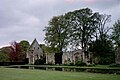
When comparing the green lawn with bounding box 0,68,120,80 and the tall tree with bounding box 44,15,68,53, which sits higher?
the tall tree with bounding box 44,15,68,53

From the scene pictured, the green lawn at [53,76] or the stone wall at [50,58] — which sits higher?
the stone wall at [50,58]

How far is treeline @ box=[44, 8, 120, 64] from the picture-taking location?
186 ft

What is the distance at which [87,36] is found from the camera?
5769cm

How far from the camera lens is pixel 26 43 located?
91500 mm

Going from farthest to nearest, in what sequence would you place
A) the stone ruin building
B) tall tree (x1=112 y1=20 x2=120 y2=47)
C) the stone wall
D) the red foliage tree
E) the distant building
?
the red foliage tree
the distant building
the stone wall
the stone ruin building
tall tree (x1=112 y1=20 x2=120 y2=47)

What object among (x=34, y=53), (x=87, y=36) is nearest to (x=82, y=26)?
(x=87, y=36)

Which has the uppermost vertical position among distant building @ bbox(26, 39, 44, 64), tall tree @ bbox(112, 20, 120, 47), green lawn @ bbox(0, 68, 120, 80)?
tall tree @ bbox(112, 20, 120, 47)

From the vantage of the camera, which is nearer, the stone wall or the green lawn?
the green lawn

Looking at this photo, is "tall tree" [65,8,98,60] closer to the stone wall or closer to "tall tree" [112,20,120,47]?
"tall tree" [112,20,120,47]

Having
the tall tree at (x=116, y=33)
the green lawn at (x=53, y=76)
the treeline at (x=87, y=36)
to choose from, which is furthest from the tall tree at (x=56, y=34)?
the green lawn at (x=53, y=76)

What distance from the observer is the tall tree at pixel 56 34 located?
61000mm

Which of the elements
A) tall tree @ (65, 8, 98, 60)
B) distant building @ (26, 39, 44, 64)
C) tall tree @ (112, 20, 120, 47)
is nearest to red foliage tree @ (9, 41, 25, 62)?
distant building @ (26, 39, 44, 64)

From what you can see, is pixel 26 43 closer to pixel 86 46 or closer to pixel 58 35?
pixel 58 35

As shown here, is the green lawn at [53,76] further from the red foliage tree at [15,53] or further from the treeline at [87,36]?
the red foliage tree at [15,53]
